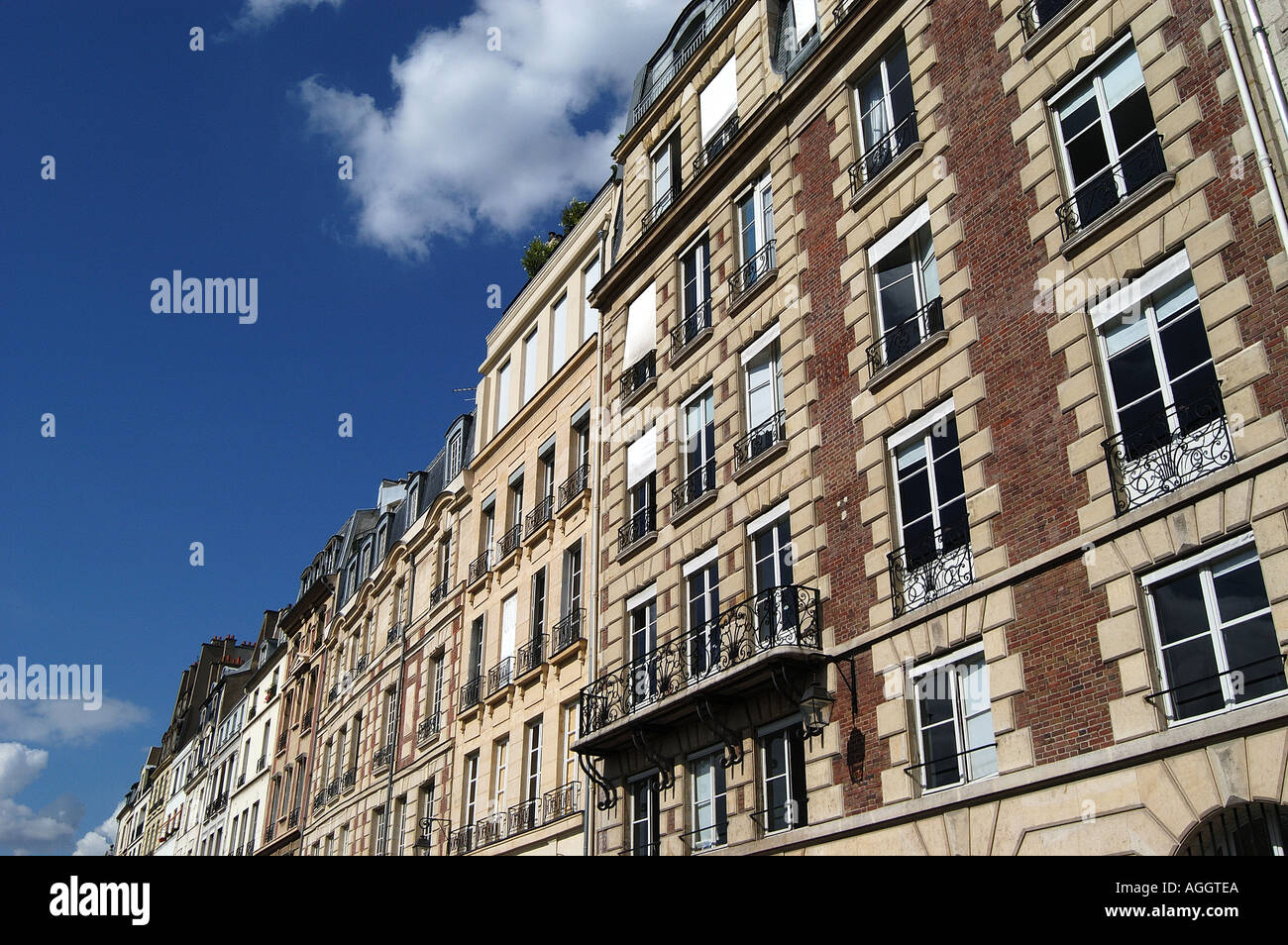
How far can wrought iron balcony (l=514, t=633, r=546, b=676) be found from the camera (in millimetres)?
24500

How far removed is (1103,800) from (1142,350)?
187 inches

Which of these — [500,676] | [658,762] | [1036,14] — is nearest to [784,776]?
[658,762]

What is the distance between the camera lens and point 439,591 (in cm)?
3203

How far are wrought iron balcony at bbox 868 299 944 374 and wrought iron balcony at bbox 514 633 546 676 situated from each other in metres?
10.9

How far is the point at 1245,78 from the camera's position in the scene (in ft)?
39.3

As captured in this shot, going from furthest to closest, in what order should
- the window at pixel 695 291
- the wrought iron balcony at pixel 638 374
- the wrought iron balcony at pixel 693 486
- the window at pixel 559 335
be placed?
the window at pixel 559 335, the wrought iron balcony at pixel 638 374, the window at pixel 695 291, the wrought iron balcony at pixel 693 486

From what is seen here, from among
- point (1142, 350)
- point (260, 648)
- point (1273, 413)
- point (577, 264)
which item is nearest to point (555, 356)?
point (577, 264)

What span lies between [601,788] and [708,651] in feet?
12.8

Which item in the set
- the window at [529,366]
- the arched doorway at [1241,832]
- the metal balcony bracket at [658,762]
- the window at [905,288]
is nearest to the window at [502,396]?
the window at [529,366]

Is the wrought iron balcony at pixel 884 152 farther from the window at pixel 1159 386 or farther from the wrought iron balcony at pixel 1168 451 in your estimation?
the wrought iron balcony at pixel 1168 451

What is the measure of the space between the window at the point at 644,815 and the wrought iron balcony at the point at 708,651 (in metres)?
A: 1.15

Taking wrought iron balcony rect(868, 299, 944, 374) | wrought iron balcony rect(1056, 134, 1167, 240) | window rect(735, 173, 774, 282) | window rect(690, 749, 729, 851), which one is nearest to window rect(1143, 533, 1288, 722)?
wrought iron balcony rect(1056, 134, 1167, 240)

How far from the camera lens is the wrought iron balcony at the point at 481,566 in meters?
28.8
